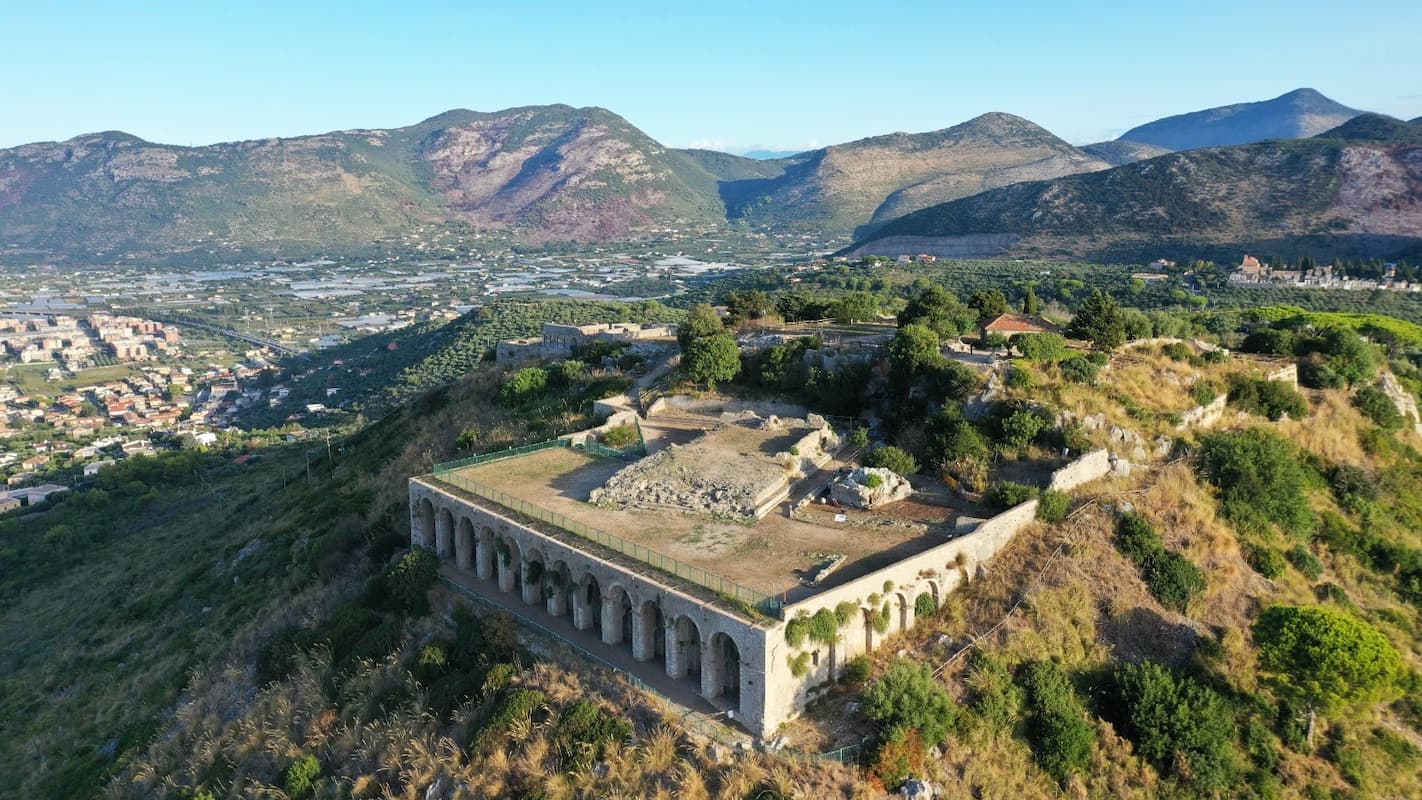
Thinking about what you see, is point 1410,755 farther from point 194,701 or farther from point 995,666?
point 194,701

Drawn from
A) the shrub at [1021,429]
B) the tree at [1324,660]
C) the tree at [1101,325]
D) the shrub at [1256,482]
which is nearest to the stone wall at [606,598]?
the tree at [1324,660]

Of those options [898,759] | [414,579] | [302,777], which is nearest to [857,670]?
[898,759]

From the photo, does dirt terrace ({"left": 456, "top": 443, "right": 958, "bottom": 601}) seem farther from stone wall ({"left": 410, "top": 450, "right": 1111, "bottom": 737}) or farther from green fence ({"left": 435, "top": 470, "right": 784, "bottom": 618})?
stone wall ({"left": 410, "top": 450, "right": 1111, "bottom": 737})

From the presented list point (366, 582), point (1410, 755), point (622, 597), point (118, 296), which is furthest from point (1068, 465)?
point (118, 296)

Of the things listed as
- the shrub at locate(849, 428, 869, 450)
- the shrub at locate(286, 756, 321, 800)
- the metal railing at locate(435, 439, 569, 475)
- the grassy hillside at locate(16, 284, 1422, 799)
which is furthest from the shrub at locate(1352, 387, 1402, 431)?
the shrub at locate(286, 756, 321, 800)

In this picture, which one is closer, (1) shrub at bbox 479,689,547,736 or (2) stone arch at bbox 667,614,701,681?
(1) shrub at bbox 479,689,547,736
